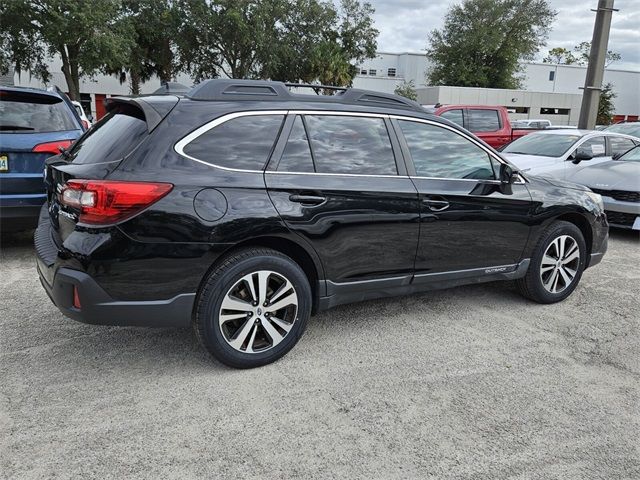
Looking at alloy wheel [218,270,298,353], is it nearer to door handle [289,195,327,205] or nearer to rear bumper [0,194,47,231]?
door handle [289,195,327,205]

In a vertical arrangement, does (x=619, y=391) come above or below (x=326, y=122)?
below

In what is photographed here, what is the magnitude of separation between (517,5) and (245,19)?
97.6 feet

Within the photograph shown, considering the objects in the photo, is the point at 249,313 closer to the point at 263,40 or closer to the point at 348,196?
the point at 348,196

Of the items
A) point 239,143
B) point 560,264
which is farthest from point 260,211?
point 560,264

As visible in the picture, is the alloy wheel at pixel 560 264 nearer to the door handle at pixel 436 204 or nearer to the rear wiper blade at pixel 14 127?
the door handle at pixel 436 204

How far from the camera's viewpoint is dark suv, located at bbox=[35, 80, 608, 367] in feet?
9.41

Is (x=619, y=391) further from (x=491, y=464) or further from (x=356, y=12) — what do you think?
(x=356, y=12)

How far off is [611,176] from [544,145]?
6.23 ft

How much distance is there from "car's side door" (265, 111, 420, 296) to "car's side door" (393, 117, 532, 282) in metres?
0.13

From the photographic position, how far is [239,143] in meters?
3.17

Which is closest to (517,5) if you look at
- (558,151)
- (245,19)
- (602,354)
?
(245,19)

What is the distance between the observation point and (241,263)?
3.09 m

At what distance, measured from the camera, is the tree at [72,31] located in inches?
858

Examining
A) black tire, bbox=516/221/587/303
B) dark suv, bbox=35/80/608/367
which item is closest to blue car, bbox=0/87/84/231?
dark suv, bbox=35/80/608/367
